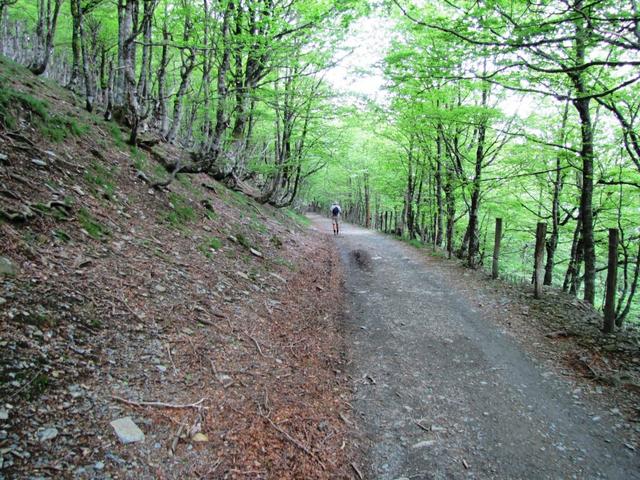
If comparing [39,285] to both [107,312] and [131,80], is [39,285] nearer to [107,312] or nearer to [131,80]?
[107,312]

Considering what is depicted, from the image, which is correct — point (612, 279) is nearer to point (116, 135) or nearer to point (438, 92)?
point (438, 92)

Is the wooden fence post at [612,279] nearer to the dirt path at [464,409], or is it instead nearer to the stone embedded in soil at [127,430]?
the dirt path at [464,409]

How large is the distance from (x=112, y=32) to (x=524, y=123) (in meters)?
19.1

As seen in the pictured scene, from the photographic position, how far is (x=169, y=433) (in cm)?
306

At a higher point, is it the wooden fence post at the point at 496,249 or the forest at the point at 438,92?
the forest at the point at 438,92

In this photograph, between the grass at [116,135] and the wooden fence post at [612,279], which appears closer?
the wooden fence post at [612,279]

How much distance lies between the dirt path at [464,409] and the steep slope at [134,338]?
554 millimetres

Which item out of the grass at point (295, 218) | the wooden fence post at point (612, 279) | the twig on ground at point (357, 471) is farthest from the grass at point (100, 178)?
the grass at point (295, 218)

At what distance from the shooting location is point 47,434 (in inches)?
98.2

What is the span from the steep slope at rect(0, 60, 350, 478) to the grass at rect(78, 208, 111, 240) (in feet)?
0.08

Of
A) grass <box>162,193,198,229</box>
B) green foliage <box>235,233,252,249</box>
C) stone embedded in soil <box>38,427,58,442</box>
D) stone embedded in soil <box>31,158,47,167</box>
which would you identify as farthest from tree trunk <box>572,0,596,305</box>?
stone embedded in soil <box>31,158,47,167</box>

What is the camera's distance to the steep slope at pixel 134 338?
2.72 m

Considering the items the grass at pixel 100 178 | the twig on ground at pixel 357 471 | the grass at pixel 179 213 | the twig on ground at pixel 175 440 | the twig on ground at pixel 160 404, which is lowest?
the twig on ground at pixel 357 471

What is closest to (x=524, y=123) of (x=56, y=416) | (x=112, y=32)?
(x=56, y=416)
